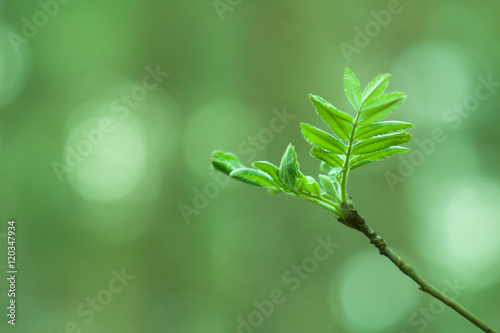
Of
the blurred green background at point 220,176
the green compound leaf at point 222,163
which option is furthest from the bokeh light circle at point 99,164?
the green compound leaf at point 222,163

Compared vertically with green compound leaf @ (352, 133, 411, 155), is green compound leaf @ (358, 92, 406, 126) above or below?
above

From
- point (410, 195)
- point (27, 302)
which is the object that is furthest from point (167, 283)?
point (410, 195)

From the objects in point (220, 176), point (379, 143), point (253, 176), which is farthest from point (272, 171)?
point (220, 176)

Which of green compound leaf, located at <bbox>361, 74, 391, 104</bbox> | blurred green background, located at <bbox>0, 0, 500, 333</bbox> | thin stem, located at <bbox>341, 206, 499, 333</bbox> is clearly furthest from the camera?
blurred green background, located at <bbox>0, 0, 500, 333</bbox>

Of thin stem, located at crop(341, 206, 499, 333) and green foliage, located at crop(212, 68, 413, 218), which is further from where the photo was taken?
green foliage, located at crop(212, 68, 413, 218)

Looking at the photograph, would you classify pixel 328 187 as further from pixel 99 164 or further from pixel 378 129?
pixel 99 164

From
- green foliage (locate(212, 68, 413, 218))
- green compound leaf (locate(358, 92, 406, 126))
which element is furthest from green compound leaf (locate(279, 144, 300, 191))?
green compound leaf (locate(358, 92, 406, 126))

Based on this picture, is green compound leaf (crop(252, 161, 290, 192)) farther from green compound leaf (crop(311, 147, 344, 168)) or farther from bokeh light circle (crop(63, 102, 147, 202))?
bokeh light circle (crop(63, 102, 147, 202))
